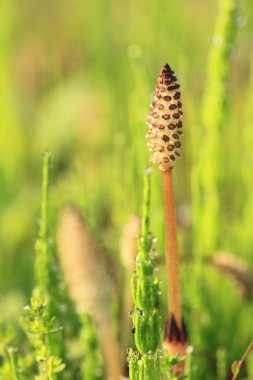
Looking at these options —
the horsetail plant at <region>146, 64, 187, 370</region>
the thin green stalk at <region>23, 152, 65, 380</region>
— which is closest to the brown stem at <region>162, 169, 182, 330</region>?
the horsetail plant at <region>146, 64, 187, 370</region>

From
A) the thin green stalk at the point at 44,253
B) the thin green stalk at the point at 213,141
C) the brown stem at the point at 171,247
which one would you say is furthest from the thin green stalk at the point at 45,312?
the thin green stalk at the point at 213,141

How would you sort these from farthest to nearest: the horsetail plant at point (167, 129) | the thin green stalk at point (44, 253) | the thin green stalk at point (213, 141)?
the thin green stalk at point (213, 141)
the thin green stalk at point (44, 253)
the horsetail plant at point (167, 129)

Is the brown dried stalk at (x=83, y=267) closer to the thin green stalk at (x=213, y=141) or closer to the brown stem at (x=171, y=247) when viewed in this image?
the brown stem at (x=171, y=247)

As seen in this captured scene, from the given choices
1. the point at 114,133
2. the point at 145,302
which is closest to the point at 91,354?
the point at 145,302

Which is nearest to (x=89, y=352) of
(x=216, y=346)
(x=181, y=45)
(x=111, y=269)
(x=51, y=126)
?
(x=111, y=269)

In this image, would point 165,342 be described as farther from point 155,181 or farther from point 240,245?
point 240,245

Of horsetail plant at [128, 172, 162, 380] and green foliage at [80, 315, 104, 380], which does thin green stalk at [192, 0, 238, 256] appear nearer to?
green foliage at [80, 315, 104, 380]
